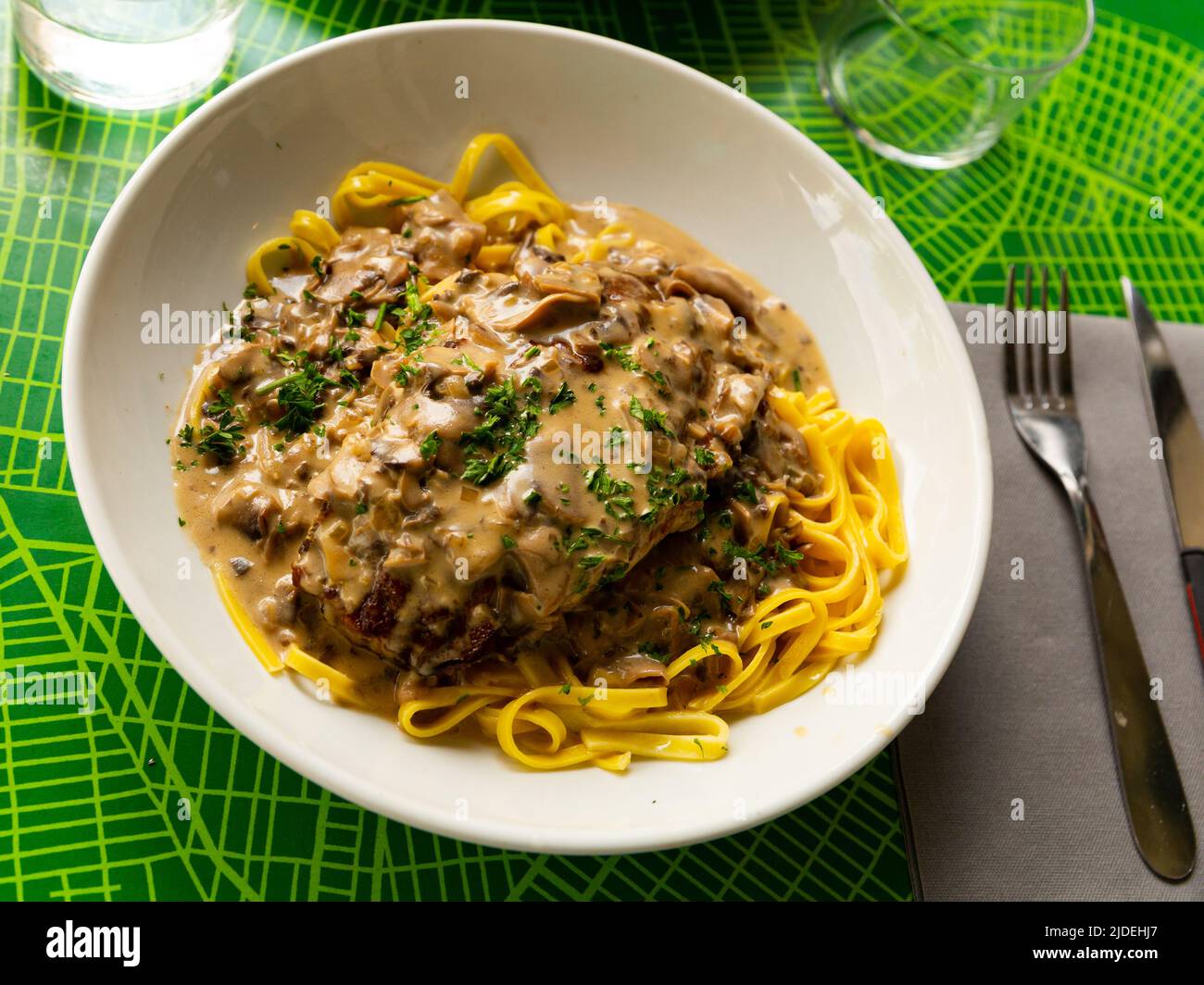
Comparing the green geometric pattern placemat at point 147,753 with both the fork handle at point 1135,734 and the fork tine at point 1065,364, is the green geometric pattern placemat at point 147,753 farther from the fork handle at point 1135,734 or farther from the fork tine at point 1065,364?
the fork handle at point 1135,734

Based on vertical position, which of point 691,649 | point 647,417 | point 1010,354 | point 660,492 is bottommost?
point 691,649

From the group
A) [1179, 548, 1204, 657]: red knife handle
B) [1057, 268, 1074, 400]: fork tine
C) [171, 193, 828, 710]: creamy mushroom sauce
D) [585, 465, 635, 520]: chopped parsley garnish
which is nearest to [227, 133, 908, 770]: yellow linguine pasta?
[171, 193, 828, 710]: creamy mushroom sauce

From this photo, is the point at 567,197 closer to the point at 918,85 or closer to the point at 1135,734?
the point at 918,85

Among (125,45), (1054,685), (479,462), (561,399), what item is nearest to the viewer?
(479,462)

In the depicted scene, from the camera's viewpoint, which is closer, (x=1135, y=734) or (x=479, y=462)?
(x=479, y=462)

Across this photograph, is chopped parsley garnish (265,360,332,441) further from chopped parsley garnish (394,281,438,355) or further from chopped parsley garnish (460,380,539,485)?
chopped parsley garnish (460,380,539,485)

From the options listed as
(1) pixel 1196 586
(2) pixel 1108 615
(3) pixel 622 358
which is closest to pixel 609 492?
(3) pixel 622 358
